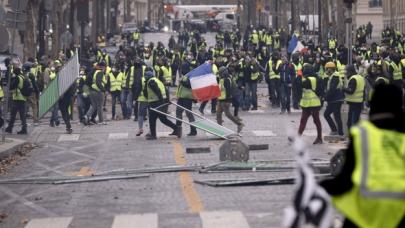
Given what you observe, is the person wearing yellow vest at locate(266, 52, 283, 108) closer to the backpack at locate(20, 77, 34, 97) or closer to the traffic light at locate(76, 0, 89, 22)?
the backpack at locate(20, 77, 34, 97)

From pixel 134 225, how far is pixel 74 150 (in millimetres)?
11922

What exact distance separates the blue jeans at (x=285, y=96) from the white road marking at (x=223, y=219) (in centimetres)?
2193

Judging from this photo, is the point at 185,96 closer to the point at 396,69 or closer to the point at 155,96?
the point at 155,96

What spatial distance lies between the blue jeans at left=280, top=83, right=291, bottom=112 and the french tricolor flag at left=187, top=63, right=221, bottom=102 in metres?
8.45

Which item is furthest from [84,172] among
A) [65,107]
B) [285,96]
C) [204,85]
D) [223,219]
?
[285,96]

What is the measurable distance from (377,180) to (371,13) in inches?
4465

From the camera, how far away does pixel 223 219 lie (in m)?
14.5

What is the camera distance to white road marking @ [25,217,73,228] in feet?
47.8

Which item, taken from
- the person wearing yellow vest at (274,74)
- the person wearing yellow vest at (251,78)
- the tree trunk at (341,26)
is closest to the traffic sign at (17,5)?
the person wearing yellow vest at (251,78)

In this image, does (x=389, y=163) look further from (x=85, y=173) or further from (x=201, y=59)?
(x=201, y=59)

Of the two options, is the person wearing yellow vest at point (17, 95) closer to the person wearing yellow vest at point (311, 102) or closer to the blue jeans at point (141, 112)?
the blue jeans at point (141, 112)

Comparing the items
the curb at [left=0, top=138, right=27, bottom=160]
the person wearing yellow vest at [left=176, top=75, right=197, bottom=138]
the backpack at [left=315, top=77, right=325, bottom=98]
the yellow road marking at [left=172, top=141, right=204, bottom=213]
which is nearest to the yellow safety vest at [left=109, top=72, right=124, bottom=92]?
the person wearing yellow vest at [left=176, top=75, right=197, bottom=138]

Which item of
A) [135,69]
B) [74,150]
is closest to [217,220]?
[74,150]

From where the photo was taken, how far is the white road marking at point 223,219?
1402cm
